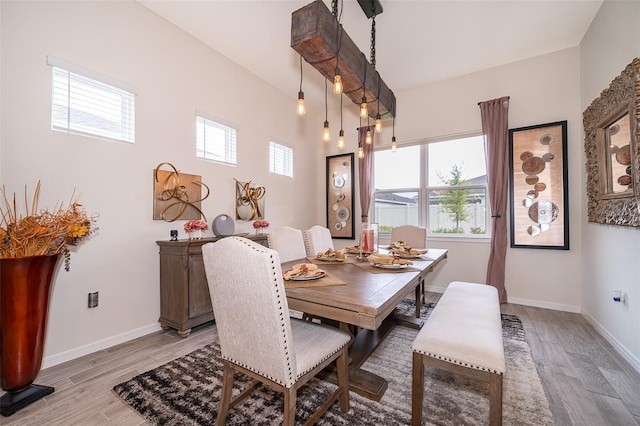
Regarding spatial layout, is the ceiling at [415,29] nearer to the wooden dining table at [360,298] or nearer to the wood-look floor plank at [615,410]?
the wooden dining table at [360,298]

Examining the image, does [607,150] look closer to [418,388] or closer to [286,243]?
[418,388]

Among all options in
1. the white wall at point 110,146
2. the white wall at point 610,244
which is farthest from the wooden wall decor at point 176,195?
the white wall at point 610,244

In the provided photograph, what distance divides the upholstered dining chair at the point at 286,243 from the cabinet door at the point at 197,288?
83cm

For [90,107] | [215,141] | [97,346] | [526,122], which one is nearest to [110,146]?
[90,107]

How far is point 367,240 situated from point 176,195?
209 centimetres

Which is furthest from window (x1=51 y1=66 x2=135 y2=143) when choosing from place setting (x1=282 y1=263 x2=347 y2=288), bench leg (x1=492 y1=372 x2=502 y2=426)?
bench leg (x1=492 y1=372 x2=502 y2=426)

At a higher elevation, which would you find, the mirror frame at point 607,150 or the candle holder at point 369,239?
the mirror frame at point 607,150

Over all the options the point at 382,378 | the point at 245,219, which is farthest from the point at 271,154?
the point at 382,378

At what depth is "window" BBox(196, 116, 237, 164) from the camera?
3.20 m

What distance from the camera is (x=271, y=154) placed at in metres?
4.25

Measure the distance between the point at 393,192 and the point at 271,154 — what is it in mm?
2106

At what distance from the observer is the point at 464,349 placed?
4.25 ft

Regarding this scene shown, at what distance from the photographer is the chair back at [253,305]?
3.68 ft

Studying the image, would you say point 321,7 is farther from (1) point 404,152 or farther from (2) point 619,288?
(2) point 619,288
